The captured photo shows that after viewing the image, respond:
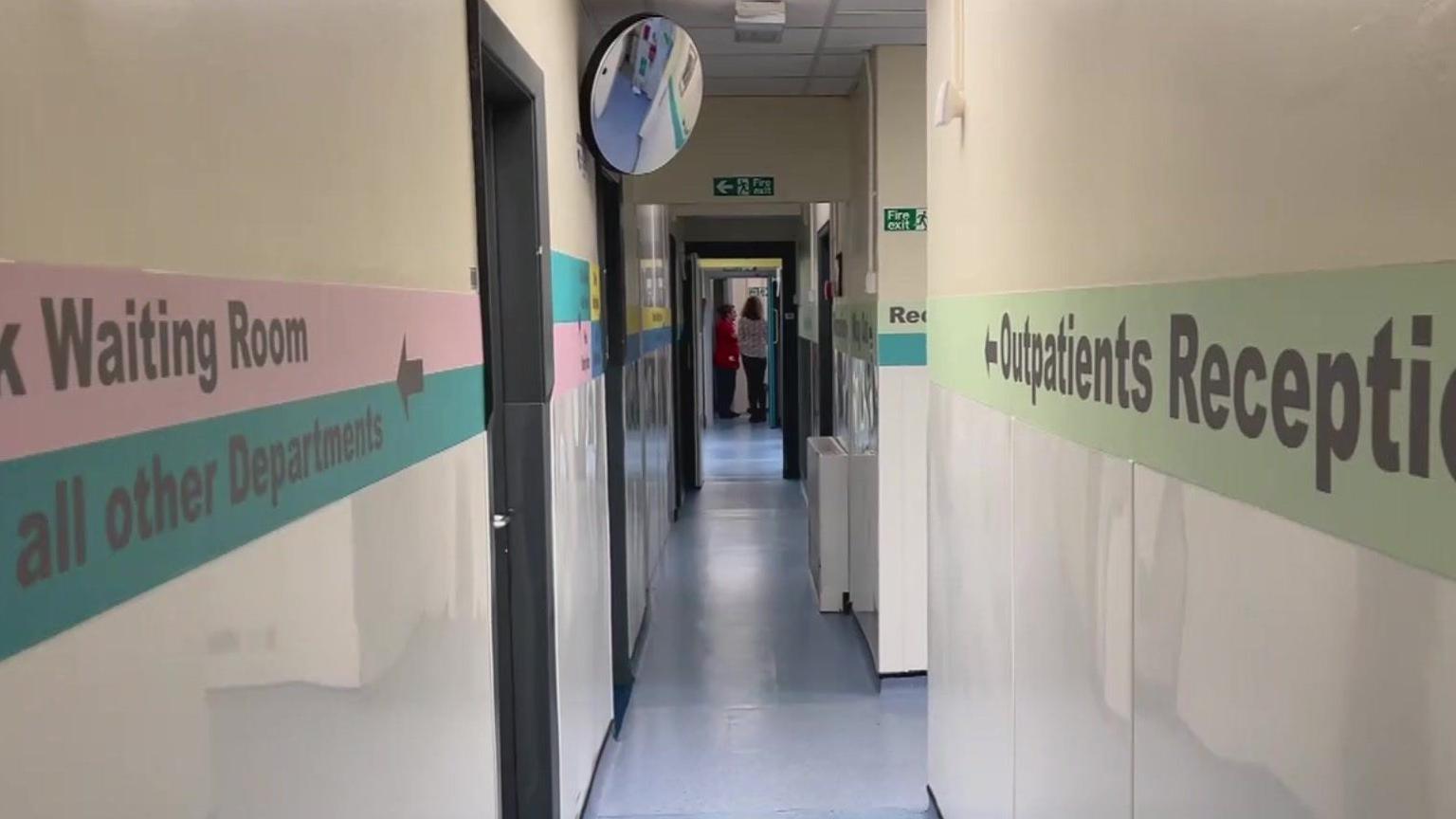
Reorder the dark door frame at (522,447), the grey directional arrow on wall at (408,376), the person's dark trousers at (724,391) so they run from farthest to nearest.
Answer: the person's dark trousers at (724,391) → the dark door frame at (522,447) → the grey directional arrow on wall at (408,376)

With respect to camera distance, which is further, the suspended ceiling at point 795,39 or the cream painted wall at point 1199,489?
the suspended ceiling at point 795,39

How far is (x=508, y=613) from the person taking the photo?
3.19 metres

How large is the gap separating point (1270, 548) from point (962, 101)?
6.32 ft

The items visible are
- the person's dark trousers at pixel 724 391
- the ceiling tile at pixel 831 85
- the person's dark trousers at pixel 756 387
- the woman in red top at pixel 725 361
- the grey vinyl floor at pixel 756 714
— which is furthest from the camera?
the person's dark trousers at pixel 724 391

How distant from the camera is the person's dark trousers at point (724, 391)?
1647 centimetres

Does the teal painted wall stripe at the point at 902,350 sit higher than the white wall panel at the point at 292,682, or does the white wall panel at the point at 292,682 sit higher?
the teal painted wall stripe at the point at 902,350

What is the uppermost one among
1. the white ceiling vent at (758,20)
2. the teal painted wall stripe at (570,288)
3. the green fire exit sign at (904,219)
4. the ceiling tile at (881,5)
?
the ceiling tile at (881,5)

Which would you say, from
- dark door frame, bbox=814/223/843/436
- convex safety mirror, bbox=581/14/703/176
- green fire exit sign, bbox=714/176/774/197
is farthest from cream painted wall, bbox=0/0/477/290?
dark door frame, bbox=814/223/843/436

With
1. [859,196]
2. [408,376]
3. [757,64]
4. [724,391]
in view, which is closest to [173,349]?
[408,376]

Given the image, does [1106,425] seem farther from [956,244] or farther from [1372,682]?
[956,244]

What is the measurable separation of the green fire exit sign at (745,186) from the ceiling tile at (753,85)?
0.39m

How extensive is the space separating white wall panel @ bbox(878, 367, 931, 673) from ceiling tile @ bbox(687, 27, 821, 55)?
1.43m

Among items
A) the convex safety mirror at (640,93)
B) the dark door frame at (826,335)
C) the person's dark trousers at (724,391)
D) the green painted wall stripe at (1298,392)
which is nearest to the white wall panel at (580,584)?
the convex safety mirror at (640,93)

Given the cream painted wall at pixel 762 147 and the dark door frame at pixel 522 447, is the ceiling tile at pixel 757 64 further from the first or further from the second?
the dark door frame at pixel 522 447
